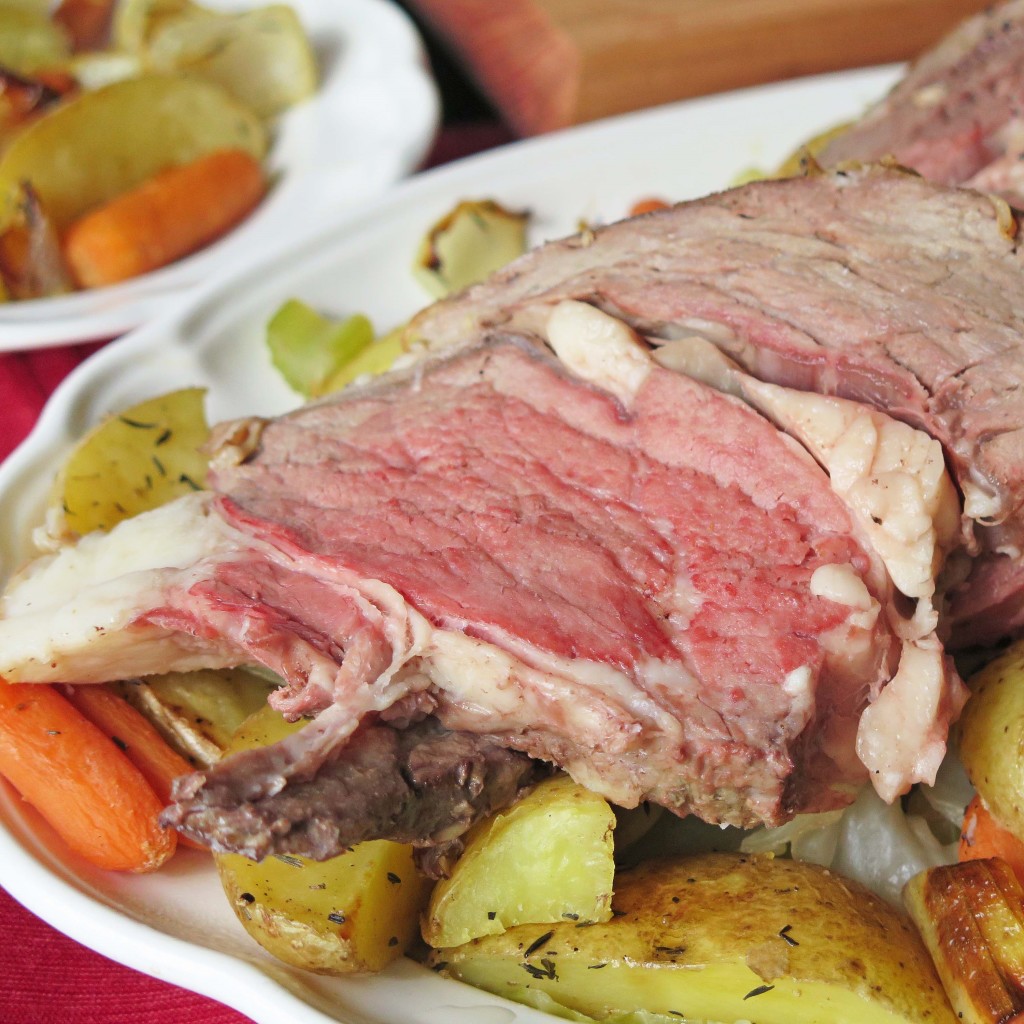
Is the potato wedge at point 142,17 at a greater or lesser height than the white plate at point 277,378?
Result: greater

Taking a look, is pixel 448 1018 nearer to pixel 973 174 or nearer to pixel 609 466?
pixel 609 466

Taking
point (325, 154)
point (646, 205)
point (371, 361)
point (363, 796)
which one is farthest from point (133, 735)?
point (325, 154)

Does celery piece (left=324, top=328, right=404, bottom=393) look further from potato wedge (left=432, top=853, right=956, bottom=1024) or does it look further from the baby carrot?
potato wedge (left=432, top=853, right=956, bottom=1024)

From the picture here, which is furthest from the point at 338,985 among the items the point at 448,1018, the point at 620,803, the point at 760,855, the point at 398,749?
the point at 760,855

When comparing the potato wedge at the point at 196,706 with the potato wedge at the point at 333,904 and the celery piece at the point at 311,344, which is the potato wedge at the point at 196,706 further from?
the celery piece at the point at 311,344

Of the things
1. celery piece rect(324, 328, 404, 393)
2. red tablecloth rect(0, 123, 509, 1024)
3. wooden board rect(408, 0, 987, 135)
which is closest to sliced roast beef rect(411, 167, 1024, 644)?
celery piece rect(324, 328, 404, 393)

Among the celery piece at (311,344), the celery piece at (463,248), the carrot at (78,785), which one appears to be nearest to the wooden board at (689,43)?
the celery piece at (463,248)

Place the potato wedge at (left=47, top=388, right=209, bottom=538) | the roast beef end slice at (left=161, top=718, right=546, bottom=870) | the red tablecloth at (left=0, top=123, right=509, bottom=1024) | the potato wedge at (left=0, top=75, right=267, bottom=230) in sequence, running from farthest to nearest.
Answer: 1. the potato wedge at (left=0, top=75, right=267, bottom=230)
2. the potato wedge at (left=47, top=388, right=209, bottom=538)
3. the red tablecloth at (left=0, top=123, right=509, bottom=1024)
4. the roast beef end slice at (left=161, top=718, right=546, bottom=870)
